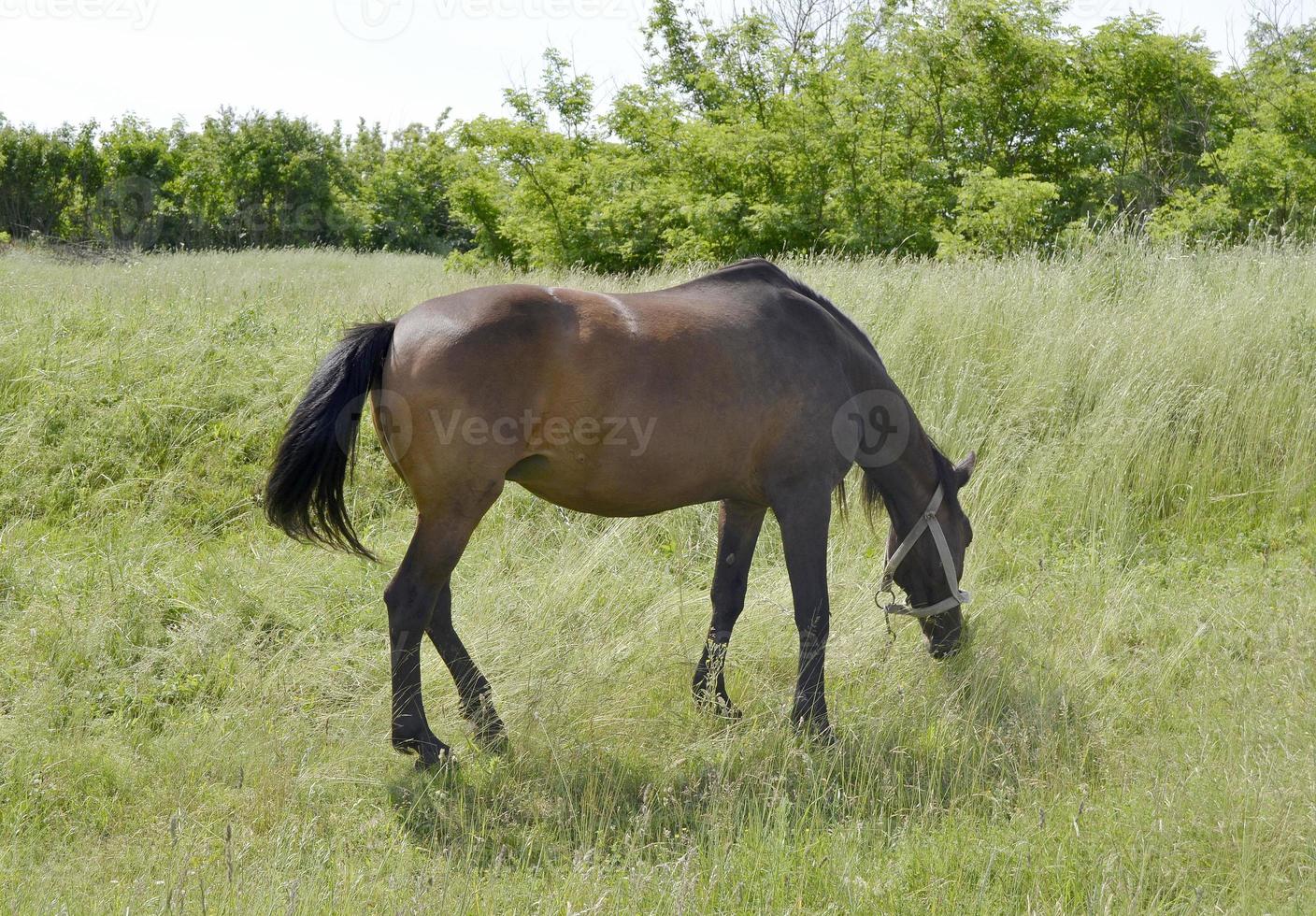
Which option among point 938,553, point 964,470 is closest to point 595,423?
point 938,553

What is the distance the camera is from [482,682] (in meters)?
4.03

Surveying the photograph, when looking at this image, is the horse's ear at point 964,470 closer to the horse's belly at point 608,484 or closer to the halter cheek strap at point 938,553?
the halter cheek strap at point 938,553

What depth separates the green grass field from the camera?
9.86 ft

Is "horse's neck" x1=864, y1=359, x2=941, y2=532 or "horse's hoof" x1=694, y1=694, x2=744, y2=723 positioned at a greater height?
"horse's neck" x1=864, y1=359, x2=941, y2=532

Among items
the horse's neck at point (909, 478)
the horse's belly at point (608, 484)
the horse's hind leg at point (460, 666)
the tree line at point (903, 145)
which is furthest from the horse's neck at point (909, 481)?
the tree line at point (903, 145)

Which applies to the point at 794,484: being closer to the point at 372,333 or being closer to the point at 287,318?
the point at 372,333

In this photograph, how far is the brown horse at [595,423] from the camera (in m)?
3.66

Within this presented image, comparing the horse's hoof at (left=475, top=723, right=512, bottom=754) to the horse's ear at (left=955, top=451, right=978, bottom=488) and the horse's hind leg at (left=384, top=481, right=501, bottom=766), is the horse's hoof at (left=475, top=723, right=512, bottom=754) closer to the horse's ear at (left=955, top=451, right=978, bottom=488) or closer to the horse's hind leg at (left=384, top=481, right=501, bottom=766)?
the horse's hind leg at (left=384, top=481, right=501, bottom=766)

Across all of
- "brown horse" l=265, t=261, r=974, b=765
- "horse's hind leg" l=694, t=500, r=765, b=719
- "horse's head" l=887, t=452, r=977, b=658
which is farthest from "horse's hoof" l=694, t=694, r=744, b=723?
"horse's head" l=887, t=452, r=977, b=658

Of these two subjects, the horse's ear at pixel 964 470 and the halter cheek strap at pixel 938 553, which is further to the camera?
the horse's ear at pixel 964 470

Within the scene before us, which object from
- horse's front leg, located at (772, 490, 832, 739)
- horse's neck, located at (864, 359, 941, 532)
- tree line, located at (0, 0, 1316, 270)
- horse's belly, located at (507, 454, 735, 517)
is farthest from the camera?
tree line, located at (0, 0, 1316, 270)

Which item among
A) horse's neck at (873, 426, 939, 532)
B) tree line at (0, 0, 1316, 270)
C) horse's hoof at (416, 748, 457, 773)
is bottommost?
horse's hoof at (416, 748, 457, 773)

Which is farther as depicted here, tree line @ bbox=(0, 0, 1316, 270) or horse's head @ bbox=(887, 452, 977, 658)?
tree line @ bbox=(0, 0, 1316, 270)

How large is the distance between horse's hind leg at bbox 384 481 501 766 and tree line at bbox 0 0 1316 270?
37.0 feet
